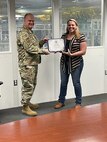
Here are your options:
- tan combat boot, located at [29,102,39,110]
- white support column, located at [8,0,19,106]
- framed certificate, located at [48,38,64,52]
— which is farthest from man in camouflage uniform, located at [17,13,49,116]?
white support column, located at [8,0,19,106]

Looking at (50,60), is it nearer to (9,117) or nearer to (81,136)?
(9,117)

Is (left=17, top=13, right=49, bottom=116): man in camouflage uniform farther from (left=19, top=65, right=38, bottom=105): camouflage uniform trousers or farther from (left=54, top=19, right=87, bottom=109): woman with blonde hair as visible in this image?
(left=54, top=19, right=87, bottom=109): woman with blonde hair

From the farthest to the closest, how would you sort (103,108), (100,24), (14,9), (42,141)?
1. (100,24)
2. (14,9)
3. (103,108)
4. (42,141)

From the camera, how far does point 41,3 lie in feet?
13.9

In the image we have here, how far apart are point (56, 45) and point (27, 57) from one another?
1.68 feet

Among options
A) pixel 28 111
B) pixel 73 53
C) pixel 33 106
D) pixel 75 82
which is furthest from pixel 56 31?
pixel 28 111

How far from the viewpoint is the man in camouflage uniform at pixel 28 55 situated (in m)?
3.50

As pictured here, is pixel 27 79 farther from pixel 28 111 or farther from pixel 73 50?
pixel 73 50

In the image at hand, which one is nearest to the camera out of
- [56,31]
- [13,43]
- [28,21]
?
[28,21]

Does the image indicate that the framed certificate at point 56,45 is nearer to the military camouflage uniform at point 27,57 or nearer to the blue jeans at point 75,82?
the military camouflage uniform at point 27,57

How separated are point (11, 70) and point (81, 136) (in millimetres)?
3167

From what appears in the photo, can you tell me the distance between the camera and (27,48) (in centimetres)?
348

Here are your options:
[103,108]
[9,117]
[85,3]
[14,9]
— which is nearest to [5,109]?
[9,117]

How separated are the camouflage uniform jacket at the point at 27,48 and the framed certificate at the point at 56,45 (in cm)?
22
